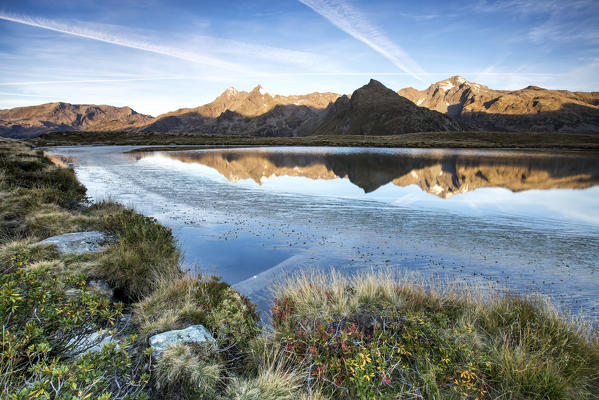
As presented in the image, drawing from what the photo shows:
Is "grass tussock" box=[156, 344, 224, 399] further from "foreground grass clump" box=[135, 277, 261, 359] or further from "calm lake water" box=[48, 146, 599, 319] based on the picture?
"calm lake water" box=[48, 146, 599, 319]

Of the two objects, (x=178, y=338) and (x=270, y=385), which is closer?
(x=270, y=385)

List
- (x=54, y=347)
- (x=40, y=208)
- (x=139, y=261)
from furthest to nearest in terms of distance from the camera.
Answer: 1. (x=40, y=208)
2. (x=139, y=261)
3. (x=54, y=347)

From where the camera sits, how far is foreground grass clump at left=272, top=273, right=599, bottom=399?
4.43 meters

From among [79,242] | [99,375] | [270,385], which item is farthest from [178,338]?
[79,242]

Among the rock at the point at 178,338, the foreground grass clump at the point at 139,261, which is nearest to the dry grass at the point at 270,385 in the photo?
the rock at the point at 178,338

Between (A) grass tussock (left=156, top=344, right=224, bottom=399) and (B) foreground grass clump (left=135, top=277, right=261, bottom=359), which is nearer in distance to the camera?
(A) grass tussock (left=156, top=344, right=224, bottom=399)

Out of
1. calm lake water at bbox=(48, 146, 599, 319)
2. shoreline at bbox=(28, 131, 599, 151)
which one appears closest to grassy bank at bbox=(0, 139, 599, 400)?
calm lake water at bbox=(48, 146, 599, 319)

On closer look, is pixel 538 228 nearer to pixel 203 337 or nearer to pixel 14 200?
pixel 203 337

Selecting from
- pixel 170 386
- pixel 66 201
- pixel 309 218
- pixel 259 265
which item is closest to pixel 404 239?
pixel 309 218

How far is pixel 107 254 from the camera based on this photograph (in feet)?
28.9

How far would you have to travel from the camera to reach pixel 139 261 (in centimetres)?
849

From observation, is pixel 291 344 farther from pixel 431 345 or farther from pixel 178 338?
pixel 431 345

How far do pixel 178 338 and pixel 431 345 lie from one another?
181 inches

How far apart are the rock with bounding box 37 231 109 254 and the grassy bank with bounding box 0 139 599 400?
1.30 metres
